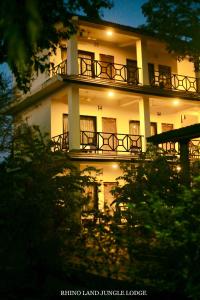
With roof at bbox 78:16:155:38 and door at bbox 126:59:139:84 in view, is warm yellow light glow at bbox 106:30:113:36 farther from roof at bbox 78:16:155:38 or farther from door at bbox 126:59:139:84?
door at bbox 126:59:139:84

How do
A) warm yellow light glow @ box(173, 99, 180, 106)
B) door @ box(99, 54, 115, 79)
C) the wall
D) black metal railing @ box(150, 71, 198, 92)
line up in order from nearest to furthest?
the wall
door @ box(99, 54, 115, 79)
warm yellow light glow @ box(173, 99, 180, 106)
black metal railing @ box(150, 71, 198, 92)

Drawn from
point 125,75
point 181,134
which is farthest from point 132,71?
point 181,134

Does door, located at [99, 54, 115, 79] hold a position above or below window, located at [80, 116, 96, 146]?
above

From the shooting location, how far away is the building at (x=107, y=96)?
68.0ft

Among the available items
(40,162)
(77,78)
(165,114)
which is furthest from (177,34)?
(40,162)

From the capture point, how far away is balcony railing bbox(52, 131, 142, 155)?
21.3 metres

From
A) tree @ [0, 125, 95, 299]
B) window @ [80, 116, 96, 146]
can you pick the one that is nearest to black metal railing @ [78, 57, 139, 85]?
window @ [80, 116, 96, 146]

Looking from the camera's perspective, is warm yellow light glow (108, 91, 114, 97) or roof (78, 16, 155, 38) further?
warm yellow light glow (108, 91, 114, 97)

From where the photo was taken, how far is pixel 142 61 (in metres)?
23.1

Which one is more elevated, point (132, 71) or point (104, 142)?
Result: point (132, 71)

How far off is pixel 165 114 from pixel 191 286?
67.8 feet

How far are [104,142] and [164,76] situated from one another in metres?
6.14

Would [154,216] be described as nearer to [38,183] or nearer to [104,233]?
[104,233]

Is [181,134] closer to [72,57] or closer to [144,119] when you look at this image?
[72,57]
